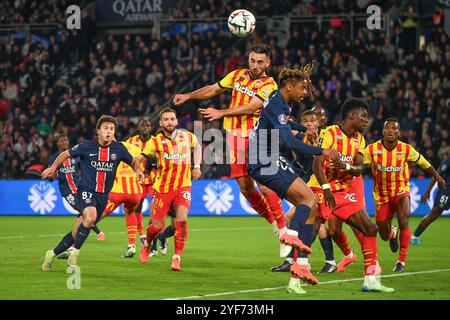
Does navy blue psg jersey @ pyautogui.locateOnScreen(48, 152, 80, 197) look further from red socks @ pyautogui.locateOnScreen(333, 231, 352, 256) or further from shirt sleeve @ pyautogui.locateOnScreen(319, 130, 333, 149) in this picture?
shirt sleeve @ pyautogui.locateOnScreen(319, 130, 333, 149)

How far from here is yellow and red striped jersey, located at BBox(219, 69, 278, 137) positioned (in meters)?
12.2

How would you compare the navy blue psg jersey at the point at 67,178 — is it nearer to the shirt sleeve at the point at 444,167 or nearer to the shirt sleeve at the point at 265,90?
the shirt sleeve at the point at 265,90

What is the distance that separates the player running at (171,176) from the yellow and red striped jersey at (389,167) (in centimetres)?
261

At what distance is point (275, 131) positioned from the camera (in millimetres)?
9789

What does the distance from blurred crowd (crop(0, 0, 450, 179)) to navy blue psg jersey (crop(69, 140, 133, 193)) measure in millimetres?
13396

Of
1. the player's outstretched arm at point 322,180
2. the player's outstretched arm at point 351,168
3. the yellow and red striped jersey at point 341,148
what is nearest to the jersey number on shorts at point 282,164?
the player's outstretched arm at point 322,180

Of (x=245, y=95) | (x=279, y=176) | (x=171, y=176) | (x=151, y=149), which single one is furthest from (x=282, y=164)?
(x=151, y=149)

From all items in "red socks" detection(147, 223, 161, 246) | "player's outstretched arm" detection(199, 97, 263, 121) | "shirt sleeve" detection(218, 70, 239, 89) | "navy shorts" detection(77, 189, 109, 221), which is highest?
"shirt sleeve" detection(218, 70, 239, 89)

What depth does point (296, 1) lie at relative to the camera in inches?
1224

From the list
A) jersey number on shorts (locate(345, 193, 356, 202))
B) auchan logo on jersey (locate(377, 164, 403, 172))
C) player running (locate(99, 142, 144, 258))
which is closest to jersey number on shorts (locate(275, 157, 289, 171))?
jersey number on shorts (locate(345, 193, 356, 202))

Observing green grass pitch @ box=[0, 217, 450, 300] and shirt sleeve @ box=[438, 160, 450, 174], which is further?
shirt sleeve @ box=[438, 160, 450, 174]

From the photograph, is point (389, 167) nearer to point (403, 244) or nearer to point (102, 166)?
point (403, 244)
